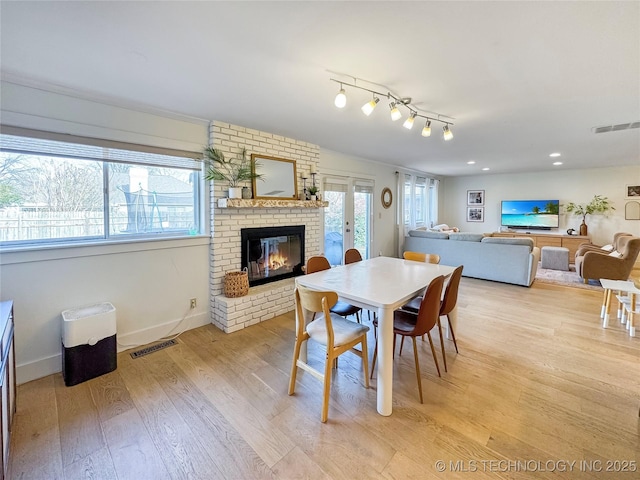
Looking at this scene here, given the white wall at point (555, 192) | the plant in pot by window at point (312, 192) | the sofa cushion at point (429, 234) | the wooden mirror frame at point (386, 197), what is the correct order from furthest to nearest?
the white wall at point (555, 192) < the wooden mirror frame at point (386, 197) < the sofa cushion at point (429, 234) < the plant in pot by window at point (312, 192)

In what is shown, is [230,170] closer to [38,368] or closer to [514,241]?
[38,368]

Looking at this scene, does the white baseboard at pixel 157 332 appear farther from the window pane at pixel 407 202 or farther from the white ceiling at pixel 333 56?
the window pane at pixel 407 202

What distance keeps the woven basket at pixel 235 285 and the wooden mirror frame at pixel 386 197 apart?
151 inches

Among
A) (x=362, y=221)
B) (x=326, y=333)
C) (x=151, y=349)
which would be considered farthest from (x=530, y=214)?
(x=151, y=349)

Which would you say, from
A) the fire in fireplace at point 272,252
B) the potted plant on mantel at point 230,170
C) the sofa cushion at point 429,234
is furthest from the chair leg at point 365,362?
the sofa cushion at point 429,234

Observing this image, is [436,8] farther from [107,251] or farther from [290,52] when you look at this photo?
[107,251]

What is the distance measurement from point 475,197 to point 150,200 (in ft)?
27.8

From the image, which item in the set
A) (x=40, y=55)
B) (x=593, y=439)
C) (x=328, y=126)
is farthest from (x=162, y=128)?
(x=593, y=439)

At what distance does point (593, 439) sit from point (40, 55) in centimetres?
411

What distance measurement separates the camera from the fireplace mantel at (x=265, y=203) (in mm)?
3156

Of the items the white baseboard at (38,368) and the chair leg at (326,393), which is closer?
the chair leg at (326,393)

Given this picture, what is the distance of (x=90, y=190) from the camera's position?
8.37ft

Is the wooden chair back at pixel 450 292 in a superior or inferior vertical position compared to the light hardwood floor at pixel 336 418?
superior

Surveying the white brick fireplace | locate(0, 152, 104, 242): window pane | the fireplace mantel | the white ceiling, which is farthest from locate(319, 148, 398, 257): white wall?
locate(0, 152, 104, 242): window pane
